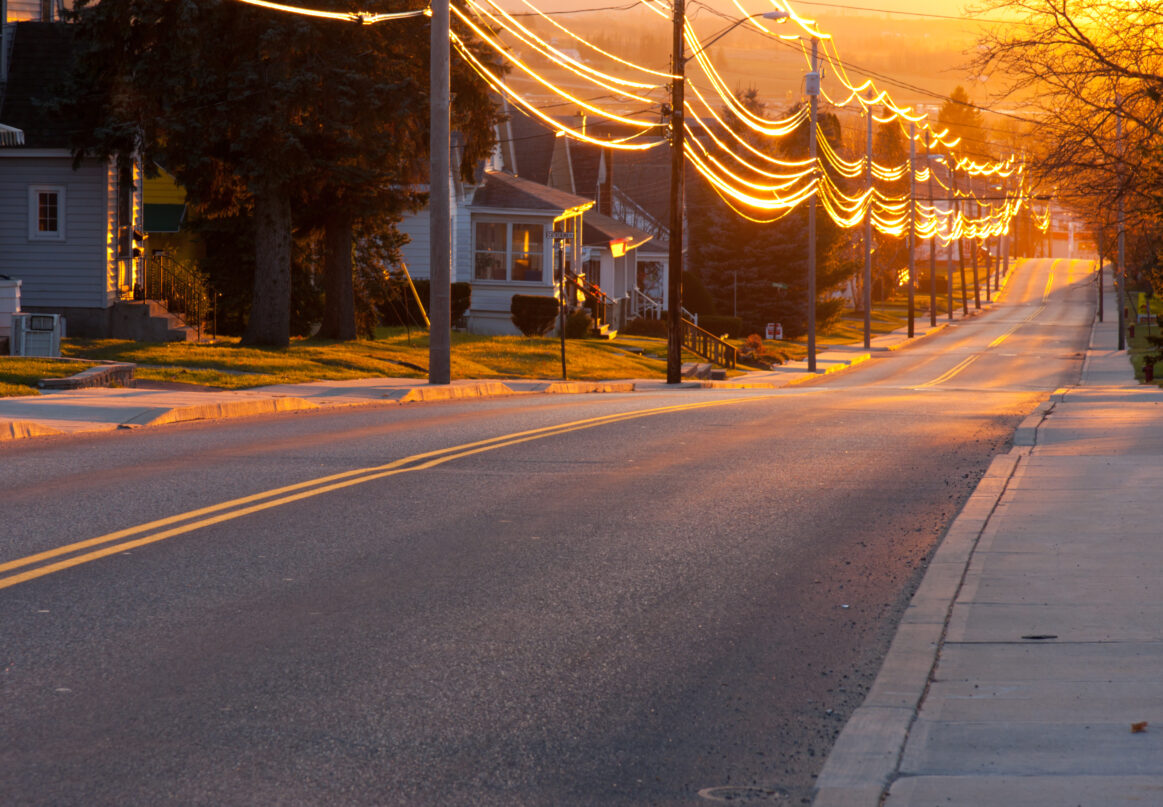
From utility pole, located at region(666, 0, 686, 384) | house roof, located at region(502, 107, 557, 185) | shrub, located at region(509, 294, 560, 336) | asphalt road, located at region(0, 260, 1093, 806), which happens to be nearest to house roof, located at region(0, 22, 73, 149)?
A: utility pole, located at region(666, 0, 686, 384)

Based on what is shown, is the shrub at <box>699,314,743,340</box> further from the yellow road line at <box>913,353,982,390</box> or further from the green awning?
the green awning

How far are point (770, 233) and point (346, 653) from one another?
211ft

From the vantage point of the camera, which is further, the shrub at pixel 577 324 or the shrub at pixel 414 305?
the shrub at pixel 577 324

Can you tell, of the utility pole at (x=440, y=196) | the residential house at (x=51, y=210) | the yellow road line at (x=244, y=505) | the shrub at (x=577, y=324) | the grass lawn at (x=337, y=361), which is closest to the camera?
the yellow road line at (x=244, y=505)

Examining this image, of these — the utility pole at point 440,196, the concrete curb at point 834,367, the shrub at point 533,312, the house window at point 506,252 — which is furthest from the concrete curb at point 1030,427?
the house window at point 506,252

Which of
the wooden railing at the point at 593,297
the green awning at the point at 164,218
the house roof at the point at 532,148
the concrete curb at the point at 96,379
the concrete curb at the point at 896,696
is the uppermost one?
the house roof at the point at 532,148

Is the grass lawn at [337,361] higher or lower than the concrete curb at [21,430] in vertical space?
higher

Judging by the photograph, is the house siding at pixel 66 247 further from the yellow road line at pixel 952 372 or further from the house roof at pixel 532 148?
the house roof at pixel 532 148

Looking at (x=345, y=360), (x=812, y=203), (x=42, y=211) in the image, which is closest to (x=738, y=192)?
(x=812, y=203)

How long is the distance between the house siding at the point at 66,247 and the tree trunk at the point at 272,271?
12.9 feet

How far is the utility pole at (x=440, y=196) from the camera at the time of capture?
24.8 meters

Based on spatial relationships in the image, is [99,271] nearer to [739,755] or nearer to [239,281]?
[239,281]

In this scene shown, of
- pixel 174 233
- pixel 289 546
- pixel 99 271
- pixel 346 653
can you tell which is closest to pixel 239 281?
pixel 174 233

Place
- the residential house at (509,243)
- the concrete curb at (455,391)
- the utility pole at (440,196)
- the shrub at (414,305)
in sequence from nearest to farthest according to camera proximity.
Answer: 1. the concrete curb at (455,391)
2. the utility pole at (440,196)
3. the shrub at (414,305)
4. the residential house at (509,243)
